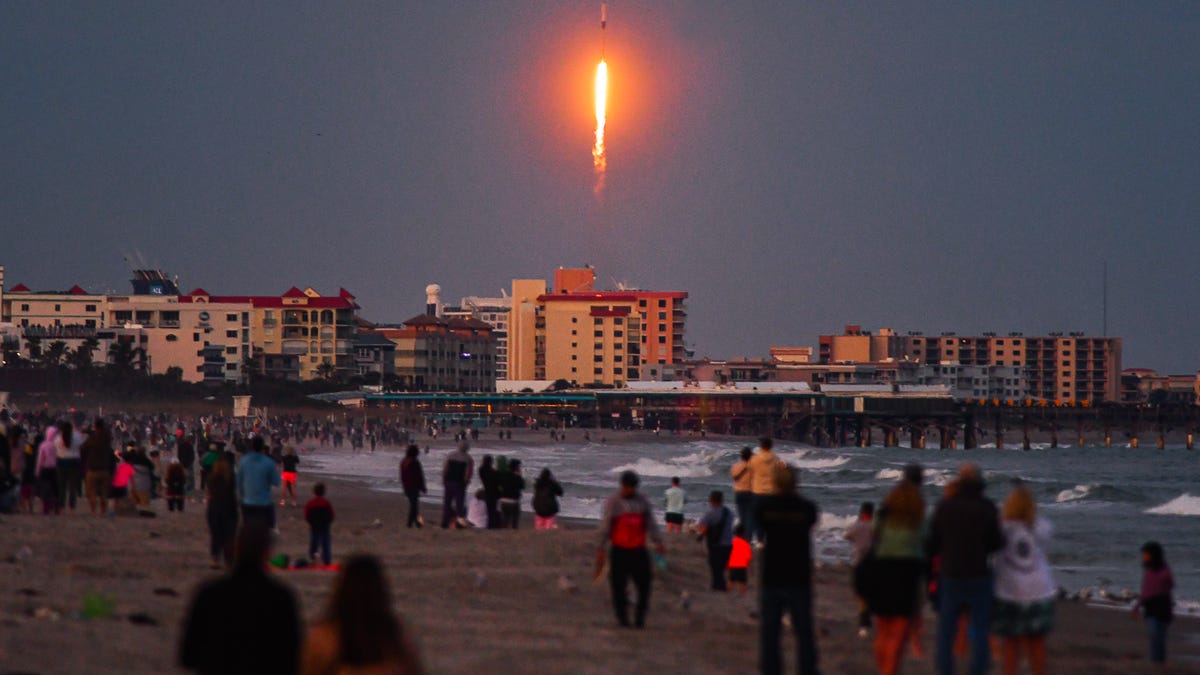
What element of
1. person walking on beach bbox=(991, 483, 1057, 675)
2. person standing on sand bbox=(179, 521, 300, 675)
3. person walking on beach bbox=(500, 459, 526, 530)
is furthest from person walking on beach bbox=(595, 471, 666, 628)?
person walking on beach bbox=(500, 459, 526, 530)

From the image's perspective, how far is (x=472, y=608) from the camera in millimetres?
14375

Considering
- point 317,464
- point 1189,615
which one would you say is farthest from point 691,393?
point 1189,615

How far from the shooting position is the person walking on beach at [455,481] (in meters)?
22.3

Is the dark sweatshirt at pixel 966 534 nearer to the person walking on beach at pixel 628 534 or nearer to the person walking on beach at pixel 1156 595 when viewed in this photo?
the person walking on beach at pixel 628 534

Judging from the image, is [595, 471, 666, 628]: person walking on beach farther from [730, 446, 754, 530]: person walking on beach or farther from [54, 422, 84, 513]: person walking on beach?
[54, 422, 84, 513]: person walking on beach

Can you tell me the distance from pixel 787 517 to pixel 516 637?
303cm

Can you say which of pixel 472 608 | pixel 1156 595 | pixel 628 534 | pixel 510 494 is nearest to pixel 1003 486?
pixel 510 494

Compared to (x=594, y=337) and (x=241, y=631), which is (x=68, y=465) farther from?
(x=594, y=337)

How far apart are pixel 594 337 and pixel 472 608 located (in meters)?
163

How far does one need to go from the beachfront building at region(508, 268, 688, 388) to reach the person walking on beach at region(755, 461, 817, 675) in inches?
6318

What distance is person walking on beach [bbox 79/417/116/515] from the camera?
21656 millimetres

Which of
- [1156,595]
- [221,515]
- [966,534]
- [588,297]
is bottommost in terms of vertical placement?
[1156,595]

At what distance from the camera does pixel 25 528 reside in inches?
775

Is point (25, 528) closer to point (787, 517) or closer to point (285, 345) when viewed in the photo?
point (787, 517)
